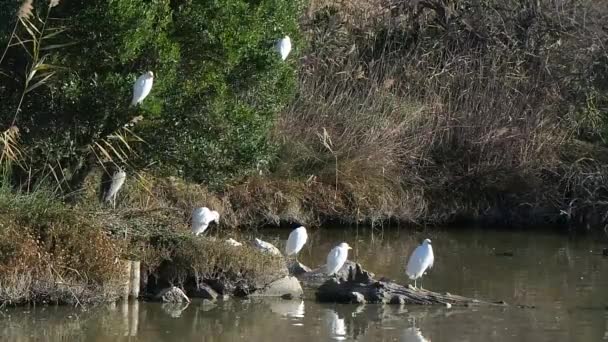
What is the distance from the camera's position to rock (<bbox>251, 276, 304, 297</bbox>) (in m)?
11.1

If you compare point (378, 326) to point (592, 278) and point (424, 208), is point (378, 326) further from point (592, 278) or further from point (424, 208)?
point (424, 208)

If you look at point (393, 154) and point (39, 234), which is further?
point (393, 154)

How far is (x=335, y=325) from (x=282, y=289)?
130 cm

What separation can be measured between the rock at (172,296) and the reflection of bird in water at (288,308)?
86cm

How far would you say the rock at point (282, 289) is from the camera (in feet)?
36.4

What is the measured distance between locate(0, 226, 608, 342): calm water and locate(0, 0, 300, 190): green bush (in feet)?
5.72

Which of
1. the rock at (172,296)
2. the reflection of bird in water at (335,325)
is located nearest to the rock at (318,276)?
the reflection of bird in water at (335,325)

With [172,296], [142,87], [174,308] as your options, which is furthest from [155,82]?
[174,308]

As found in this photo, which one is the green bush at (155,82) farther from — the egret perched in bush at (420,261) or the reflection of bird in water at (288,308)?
the egret perched in bush at (420,261)

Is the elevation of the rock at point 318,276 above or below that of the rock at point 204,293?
above

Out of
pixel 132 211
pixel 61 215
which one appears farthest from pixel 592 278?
pixel 61 215

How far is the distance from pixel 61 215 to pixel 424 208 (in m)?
7.78

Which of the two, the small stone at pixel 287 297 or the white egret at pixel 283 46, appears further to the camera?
the white egret at pixel 283 46

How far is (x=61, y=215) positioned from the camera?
10180 mm
